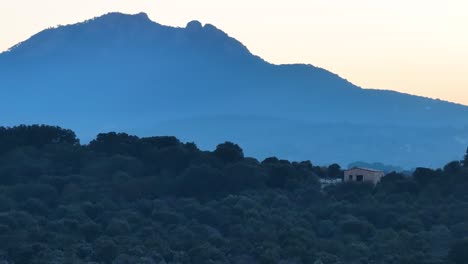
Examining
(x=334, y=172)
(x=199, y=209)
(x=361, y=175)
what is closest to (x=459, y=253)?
(x=199, y=209)

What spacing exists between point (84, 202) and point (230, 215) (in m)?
4.60

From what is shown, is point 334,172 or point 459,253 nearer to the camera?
point 459,253

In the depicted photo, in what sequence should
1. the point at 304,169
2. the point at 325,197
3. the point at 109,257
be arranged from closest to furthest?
1. the point at 109,257
2. the point at 325,197
3. the point at 304,169

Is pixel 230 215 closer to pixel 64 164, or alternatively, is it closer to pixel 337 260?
pixel 337 260

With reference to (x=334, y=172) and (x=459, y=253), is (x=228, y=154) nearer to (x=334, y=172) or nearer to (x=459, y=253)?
(x=334, y=172)

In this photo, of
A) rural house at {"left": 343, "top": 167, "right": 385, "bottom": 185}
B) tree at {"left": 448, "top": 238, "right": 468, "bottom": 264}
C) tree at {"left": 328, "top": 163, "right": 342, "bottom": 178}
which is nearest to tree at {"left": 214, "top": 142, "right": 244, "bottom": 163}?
rural house at {"left": 343, "top": 167, "right": 385, "bottom": 185}

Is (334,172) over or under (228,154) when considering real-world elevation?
over

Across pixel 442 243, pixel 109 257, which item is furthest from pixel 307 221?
pixel 109 257

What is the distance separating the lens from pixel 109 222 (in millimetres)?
34938

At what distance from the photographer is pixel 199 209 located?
37969 millimetres

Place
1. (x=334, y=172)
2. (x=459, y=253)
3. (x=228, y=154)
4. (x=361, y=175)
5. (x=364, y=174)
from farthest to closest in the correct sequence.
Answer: (x=334, y=172) < (x=364, y=174) < (x=361, y=175) < (x=228, y=154) < (x=459, y=253)

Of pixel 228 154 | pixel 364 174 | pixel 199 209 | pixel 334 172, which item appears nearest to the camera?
pixel 199 209

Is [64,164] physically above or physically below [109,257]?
above

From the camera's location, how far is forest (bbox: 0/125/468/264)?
3139cm
